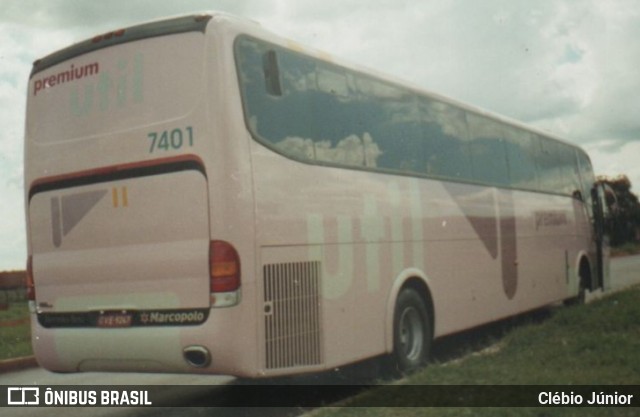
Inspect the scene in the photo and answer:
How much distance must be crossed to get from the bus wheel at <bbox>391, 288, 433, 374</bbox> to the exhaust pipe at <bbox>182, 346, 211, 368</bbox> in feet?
9.07

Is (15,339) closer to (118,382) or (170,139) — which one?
(118,382)

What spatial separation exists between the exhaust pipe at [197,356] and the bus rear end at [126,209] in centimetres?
1

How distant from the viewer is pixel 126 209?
7.50 m

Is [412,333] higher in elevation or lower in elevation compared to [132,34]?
lower

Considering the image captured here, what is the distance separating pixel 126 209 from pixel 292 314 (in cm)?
173

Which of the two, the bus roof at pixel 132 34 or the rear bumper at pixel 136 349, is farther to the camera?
the bus roof at pixel 132 34

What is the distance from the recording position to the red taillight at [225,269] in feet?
22.8

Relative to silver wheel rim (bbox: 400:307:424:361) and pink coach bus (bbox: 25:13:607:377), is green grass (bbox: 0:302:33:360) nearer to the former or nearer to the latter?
pink coach bus (bbox: 25:13:607:377)

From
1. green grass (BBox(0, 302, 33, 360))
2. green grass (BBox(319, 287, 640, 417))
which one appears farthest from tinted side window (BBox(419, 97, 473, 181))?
green grass (BBox(0, 302, 33, 360))

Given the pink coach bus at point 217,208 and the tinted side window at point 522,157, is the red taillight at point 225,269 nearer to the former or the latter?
the pink coach bus at point 217,208

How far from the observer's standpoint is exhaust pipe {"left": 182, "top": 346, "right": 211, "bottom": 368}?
22.8 ft

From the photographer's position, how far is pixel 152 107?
746 centimetres

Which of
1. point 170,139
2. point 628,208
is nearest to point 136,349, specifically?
point 170,139

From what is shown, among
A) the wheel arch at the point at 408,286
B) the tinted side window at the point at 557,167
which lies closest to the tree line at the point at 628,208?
the tinted side window at the point at 557,167
